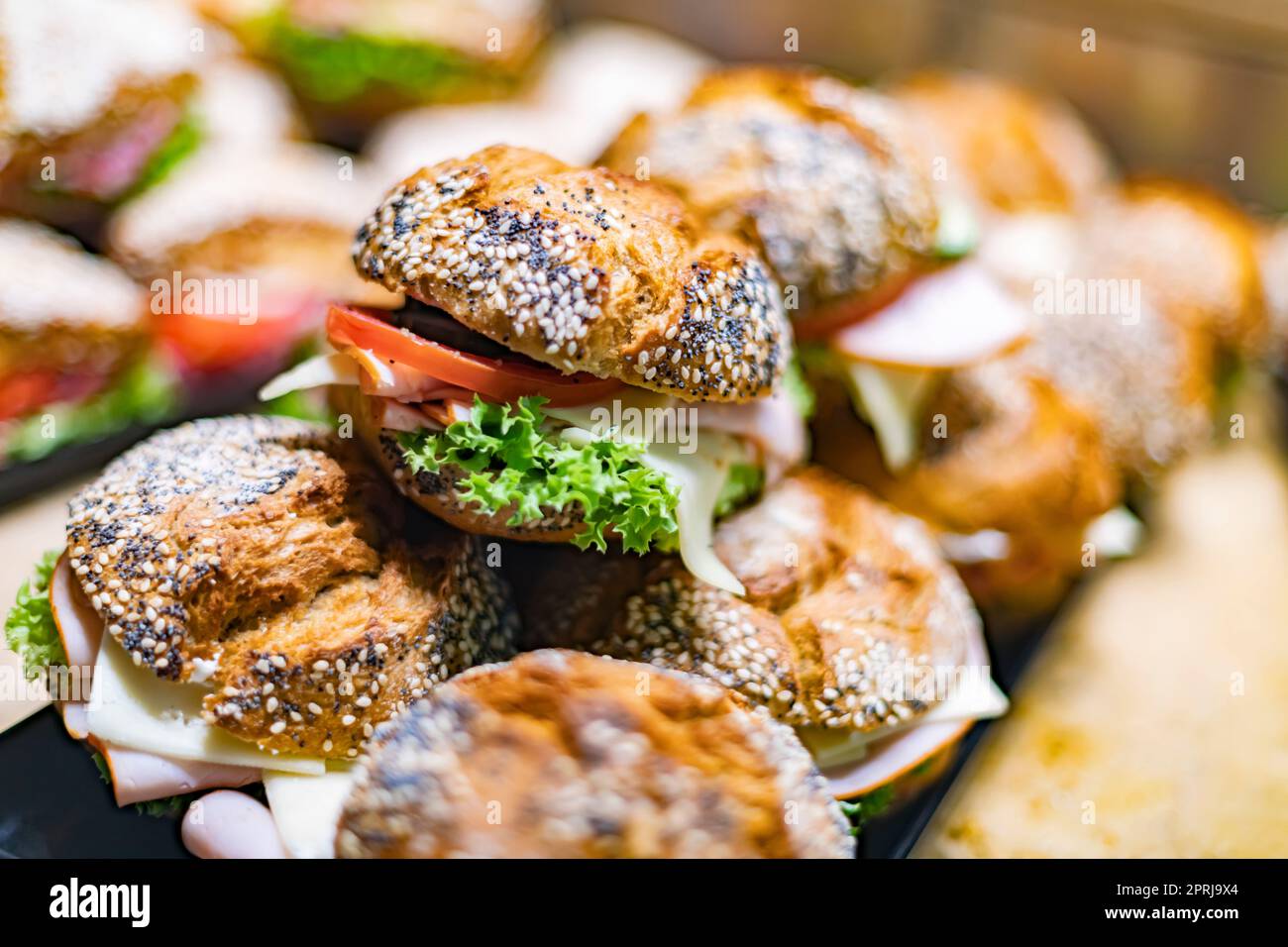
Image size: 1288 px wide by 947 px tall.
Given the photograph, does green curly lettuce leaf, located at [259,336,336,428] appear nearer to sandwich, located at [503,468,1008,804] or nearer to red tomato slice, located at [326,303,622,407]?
red tomato slice, located at [326,303,622,407]

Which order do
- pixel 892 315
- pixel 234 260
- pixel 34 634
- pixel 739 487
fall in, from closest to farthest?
1. pixel 34 634
2. pixel 739 487
3. pixel 892 315
4. pixel 234 260

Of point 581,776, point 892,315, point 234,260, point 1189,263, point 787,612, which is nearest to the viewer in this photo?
point 581,776

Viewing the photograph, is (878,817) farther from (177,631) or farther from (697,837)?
(177,631)

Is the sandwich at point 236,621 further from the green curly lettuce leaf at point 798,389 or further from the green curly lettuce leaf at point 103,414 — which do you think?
the green curly lettuce leaf at point 103,414

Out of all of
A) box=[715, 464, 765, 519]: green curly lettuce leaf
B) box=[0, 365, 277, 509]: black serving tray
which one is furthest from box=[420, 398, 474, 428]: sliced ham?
box=[0, 365, 277, 509]: black serving tray

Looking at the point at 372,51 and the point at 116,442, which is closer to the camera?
the point at 116,442

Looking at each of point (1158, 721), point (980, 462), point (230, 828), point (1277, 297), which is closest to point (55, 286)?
point (230, 828)

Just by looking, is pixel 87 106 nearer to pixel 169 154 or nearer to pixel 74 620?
pixel 169 154

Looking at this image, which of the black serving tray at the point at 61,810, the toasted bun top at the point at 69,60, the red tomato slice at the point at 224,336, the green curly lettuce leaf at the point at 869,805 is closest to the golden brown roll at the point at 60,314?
the red tomato slice at the point at 224,336

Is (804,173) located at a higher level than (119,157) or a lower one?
higher
